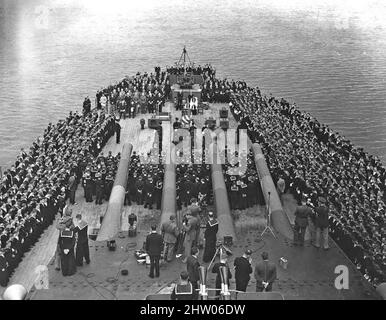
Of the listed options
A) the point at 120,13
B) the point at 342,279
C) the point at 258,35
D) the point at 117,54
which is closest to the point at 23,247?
the point at 342,279

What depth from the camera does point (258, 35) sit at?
7669 centimetres

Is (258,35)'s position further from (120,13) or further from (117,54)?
(120,13)

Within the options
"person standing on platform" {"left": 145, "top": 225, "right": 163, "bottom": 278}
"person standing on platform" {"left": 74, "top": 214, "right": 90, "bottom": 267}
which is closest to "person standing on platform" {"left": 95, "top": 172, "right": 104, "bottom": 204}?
"person standing on platform" {"left": 74, "top": 214, "right": 90, "bottom": 267}

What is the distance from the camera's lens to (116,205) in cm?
1800

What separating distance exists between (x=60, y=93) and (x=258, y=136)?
2944 cm

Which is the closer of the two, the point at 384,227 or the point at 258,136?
the point at 384,227

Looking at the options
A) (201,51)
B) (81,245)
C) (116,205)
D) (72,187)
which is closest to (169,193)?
(116,205)

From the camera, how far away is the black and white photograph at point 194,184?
13312mm

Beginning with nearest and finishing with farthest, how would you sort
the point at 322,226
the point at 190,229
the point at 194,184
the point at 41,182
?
the point at 190,229
the point at 322,226
the point at 194,184
the point at 41,182

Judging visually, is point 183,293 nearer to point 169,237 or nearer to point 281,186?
point 169,237

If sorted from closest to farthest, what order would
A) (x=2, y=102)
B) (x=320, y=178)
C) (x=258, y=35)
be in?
1. (x=320, y=178)
2. (x=2, y=102)
3. (x=258, y=35)

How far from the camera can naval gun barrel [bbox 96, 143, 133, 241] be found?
1603 cm

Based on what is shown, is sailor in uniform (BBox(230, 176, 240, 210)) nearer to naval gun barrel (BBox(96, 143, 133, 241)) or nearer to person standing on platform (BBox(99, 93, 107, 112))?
naval gun barrel (BBox(96, 143, 133, 241))

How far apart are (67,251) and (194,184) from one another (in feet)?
23.6
